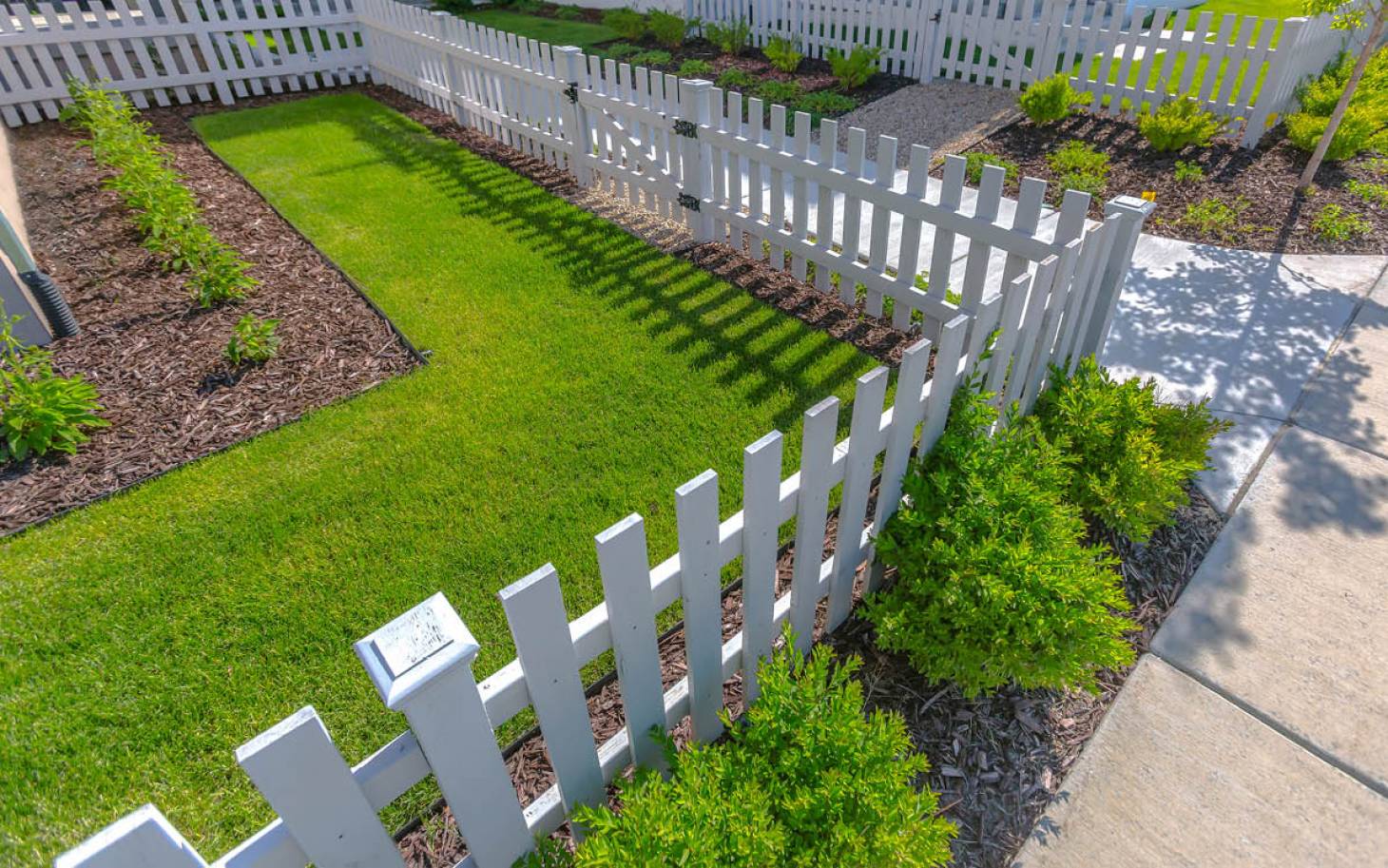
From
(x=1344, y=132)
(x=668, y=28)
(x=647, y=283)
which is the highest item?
(x=668, y=28)

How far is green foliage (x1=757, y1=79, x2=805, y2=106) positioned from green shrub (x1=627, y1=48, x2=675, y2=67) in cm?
237

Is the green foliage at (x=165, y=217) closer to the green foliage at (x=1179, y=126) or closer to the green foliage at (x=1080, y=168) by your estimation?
the green foliage at (x=1080, y=168)

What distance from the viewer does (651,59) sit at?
1102 cm

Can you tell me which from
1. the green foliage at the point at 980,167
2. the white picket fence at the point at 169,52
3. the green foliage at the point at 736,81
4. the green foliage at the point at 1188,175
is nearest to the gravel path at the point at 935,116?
the green foliage at the point at 980,167

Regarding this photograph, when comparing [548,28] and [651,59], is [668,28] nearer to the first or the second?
[651,59]

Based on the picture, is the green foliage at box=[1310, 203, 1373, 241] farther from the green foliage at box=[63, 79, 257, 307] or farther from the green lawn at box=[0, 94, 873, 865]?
the green foliage at box=[63, 79, 257, 307]

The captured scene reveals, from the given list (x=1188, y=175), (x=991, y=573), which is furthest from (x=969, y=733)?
(x=1188, y=175)

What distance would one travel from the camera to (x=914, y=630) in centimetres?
229

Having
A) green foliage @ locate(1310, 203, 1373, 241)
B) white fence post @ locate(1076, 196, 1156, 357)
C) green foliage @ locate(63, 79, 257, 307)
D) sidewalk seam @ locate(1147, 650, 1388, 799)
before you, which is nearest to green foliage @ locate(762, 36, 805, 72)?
green foliage @ locate(1310, 203, 1373, 241)

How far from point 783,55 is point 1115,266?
8.25 m

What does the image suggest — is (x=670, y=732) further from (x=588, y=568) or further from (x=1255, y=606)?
(x=1255, y=606)

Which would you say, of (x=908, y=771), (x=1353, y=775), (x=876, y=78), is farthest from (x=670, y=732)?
(x=876, y=78)

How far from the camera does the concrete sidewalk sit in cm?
204

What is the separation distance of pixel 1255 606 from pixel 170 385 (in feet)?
18.7
